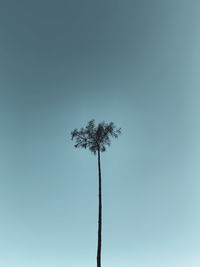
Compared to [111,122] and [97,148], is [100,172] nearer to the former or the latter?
[97,148]

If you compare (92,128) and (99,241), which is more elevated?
(92,128)

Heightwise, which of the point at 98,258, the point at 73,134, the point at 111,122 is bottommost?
the point at 98,258

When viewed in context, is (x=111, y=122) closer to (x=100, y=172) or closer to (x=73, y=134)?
(x=73, y=134)

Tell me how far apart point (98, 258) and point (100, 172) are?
24.5ft

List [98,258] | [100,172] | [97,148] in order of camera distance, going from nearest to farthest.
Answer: [98,258], [100,172], [97,148]

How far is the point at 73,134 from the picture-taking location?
21.3m

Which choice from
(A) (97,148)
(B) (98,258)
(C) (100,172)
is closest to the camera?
(B) (98,258)

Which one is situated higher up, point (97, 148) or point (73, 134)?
point (73, 134)

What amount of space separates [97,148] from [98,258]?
10464 mm

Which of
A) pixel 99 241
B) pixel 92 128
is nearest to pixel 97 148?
pixel 92 128

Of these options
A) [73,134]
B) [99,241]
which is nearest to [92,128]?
[73,134]

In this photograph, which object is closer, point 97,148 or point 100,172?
point 100,172

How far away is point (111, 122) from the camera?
2173 centimetres

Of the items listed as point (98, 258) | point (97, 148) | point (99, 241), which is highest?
point (97, 148)
